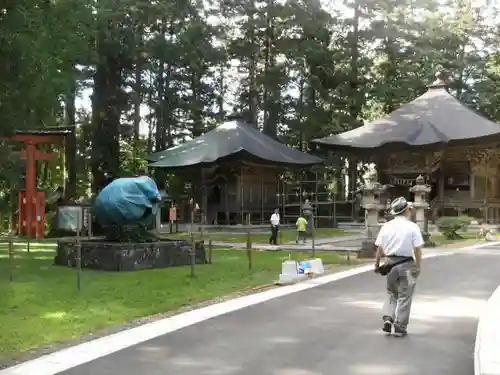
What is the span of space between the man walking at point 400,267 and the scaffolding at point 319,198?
1076 inches

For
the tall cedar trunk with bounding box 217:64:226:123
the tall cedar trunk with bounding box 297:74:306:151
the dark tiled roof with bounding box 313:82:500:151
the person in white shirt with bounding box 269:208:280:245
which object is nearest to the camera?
the person in white shirt with bounding box 269:208:280:245

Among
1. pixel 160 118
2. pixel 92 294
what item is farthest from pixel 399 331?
pixel 160 118

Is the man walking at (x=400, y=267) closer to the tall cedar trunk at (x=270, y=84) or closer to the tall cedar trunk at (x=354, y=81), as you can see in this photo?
the tall cedar trunk at (x=354, y=81)

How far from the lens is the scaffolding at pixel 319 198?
3775cm

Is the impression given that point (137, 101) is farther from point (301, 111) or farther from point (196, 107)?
point (301, 111)

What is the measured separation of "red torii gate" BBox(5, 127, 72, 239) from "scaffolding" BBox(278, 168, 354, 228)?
45.8ft

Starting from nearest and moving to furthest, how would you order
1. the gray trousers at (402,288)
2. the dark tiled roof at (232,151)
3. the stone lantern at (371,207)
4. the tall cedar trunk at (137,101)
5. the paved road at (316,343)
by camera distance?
the paved road at (316,343) → the gray trousers at (402,288) → the stone lantern at (371,207) → the dark tiled roof at (232,151) → the tall cedar trunk at (137,101)

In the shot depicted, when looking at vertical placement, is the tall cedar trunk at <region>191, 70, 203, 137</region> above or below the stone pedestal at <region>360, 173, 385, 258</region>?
above

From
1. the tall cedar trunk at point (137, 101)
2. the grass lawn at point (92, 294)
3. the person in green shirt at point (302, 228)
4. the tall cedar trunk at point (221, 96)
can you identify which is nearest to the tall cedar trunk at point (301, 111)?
the tall cedar trunk at point (221, 96)

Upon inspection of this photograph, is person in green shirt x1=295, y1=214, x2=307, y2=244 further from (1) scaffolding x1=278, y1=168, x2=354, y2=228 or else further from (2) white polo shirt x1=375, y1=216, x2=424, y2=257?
(2) white polo shirt x1=375, y1=216, x2=424, y2=257

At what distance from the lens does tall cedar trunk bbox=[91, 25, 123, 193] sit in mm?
37781

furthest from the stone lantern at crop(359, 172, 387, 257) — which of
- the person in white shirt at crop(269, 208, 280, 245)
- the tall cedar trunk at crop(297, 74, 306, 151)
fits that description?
the tall cedar trunk at crop(297, 74, 306, 151)

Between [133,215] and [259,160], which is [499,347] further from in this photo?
[259,160]

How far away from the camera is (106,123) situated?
3841 centimetres
